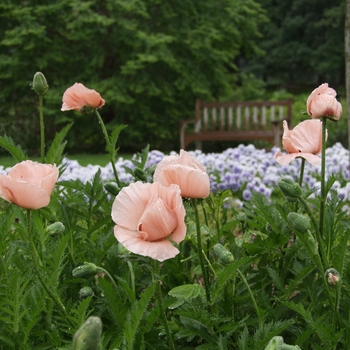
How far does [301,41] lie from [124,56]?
13684 mm

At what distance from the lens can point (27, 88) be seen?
1000 centimetres

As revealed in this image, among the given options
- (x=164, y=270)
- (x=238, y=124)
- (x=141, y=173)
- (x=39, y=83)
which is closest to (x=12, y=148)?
(x=39, y=83)

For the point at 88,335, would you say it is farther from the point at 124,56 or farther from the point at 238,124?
the point at 124,56

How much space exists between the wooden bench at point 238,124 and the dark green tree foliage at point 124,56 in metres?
0.68

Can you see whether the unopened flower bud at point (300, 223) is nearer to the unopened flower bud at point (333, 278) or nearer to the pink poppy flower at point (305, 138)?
the unopened flower bud at point (333, 278)

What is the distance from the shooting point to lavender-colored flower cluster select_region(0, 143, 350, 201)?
3760 millimetres

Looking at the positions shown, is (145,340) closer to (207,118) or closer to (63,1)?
(207,118)

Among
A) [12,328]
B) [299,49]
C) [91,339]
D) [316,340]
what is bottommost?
[299,49]

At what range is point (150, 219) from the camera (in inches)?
28.9

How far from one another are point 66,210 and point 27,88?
924cm

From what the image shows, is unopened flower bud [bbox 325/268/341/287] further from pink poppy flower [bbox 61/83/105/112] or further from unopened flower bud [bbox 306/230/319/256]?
pink poppy flower [bbox 61/83/105/112]

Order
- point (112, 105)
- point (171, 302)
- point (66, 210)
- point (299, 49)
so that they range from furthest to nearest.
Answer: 1. point (299, 49)
2. point (112, 105)
3. point (66, 210)
4. point (171, 302)

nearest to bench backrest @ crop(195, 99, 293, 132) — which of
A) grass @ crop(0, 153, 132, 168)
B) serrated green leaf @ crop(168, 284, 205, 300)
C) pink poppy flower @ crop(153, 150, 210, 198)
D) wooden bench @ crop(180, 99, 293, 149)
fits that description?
wooden bench @ crop(180, 99, 293, 149)

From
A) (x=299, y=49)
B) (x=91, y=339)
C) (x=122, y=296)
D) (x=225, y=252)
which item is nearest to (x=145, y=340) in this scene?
(x=122, y=296)
